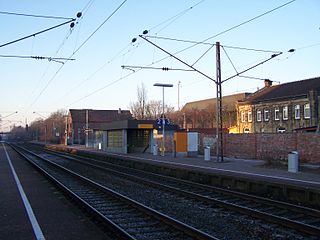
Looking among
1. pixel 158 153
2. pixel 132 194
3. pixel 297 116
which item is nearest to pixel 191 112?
pixel 297 116

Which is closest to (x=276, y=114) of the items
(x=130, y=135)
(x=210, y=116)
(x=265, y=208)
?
(x=130, y=135)

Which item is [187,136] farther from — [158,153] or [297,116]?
[297,116]

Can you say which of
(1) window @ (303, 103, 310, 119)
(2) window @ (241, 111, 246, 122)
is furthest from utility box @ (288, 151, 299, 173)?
(2) window @ (241, 111, 246, 122)

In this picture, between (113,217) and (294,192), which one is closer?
(113,217)

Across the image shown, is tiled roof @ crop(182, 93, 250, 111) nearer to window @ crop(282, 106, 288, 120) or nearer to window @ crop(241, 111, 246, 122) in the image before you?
window @ crop(241, 111, 246, 122)

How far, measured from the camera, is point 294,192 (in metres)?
14.1

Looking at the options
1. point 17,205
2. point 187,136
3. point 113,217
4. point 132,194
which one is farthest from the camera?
→ point 187,136

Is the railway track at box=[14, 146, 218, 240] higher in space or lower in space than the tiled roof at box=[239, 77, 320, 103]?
lower

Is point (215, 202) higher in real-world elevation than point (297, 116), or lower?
lower

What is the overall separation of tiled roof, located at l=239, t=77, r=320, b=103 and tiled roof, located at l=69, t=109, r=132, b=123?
2096 inches

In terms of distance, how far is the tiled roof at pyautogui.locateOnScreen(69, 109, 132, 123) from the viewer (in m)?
105

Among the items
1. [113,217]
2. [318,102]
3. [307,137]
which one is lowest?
[113,217]

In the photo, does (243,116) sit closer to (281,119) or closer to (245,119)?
(245,119)

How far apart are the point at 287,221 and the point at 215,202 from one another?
3454mm
